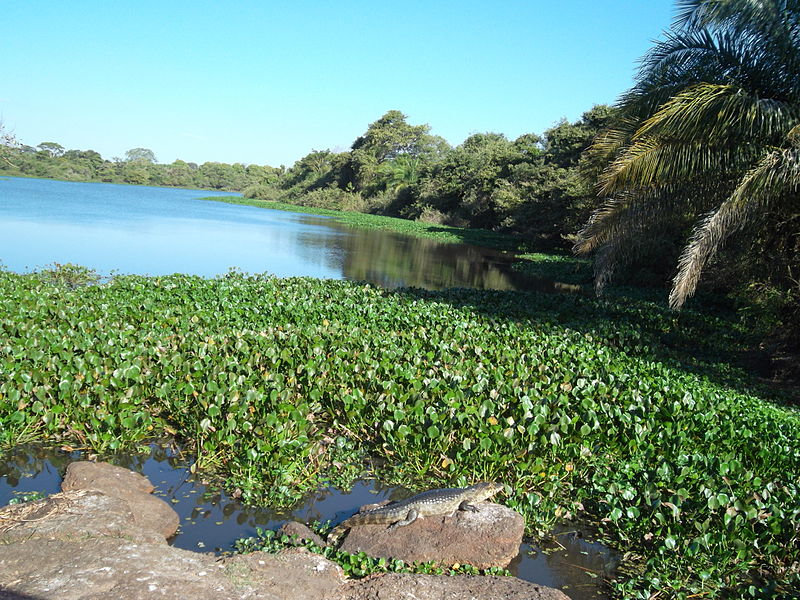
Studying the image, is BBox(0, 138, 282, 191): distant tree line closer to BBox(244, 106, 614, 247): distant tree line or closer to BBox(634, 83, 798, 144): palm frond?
BBox(244, 106, 614, 247): distant tree line

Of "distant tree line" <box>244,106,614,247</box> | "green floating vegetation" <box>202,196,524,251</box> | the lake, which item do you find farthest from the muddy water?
"green floating vegetation" <box>202,196,524,251</box>

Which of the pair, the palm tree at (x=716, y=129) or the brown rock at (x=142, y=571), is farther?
the palm tree at (x=716, y=129)

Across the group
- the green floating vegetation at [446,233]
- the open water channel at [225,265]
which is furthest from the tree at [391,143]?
the open water channel at [225,265]

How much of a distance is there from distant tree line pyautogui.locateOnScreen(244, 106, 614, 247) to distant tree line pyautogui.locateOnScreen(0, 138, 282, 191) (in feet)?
78.8

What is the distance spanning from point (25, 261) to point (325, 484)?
632 inches

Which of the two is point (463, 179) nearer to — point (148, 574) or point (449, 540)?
point (449, 540)

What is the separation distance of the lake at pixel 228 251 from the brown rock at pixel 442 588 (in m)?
14.9

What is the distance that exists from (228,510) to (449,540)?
1755mm

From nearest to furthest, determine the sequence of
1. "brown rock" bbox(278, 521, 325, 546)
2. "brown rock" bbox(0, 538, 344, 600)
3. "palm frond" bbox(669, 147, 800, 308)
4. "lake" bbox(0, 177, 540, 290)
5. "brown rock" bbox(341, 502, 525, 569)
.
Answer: "brown rock" bbox(0, 538, 344, 600), "brown rock" bbox(341, 502, 525, 569), "brown rock" bbox(278, 521, 325, 546), "palm frond" bbox(669, 147, 800, 308), "lake" bbox(0, 177, 540, 290)

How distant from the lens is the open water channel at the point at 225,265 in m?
4.55

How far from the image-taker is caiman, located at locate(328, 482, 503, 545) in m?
4.23

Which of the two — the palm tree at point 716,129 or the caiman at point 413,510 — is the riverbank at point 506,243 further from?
the caiman at point 413,510

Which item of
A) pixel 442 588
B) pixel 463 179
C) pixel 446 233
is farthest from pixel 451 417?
pixel 463 179

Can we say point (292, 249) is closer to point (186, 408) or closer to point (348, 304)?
point (348, 304)
